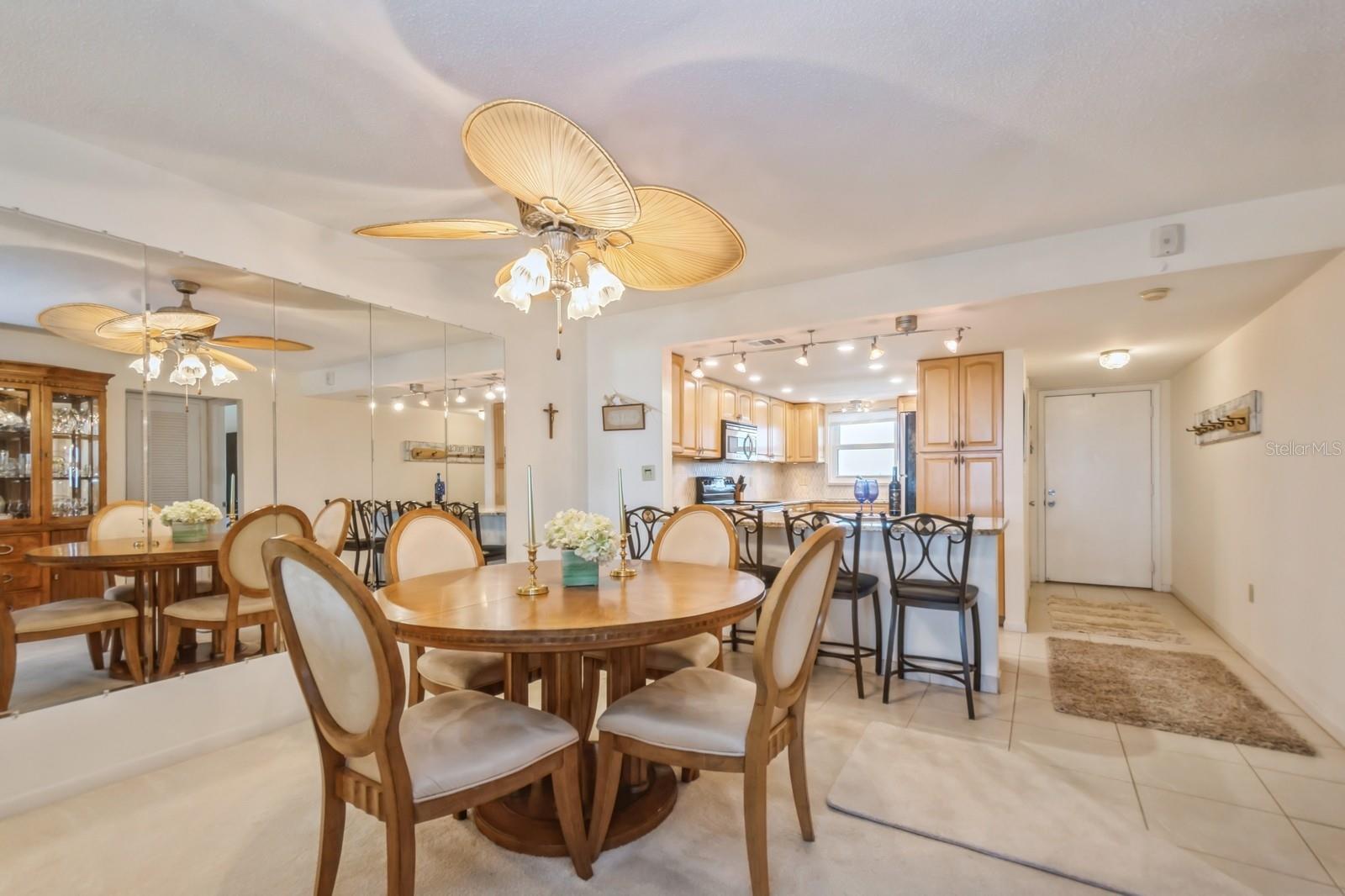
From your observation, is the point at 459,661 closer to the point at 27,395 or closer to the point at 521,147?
the point at 521,147

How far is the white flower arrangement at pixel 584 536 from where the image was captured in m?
2.03

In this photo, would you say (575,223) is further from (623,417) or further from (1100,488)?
(1100,488)

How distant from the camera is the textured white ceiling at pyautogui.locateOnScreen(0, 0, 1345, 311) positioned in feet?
5.31

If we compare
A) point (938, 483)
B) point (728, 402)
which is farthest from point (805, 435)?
point (938, 483)

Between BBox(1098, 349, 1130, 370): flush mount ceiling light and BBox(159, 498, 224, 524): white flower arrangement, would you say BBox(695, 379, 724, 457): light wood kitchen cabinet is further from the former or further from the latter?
BBox(159, 498, 224, 524): white flower arrangement

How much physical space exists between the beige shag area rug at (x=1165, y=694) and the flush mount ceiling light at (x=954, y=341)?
2099 mm

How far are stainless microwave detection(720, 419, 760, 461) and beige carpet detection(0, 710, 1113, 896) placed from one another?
12.3 feet

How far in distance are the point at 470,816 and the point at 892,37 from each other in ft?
8.89

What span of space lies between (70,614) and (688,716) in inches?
92.2

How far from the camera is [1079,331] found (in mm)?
3959

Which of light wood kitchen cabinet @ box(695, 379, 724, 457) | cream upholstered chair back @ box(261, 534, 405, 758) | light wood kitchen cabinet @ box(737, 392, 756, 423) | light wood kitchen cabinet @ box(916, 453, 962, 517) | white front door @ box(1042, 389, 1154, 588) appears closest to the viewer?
cream upholstered chair back @ box(261, 534, 405, 758)

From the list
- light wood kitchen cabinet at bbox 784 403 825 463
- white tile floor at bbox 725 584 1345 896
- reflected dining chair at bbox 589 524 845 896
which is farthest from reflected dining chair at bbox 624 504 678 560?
light wood kitchen cabinet at bbox 784 403 825 463

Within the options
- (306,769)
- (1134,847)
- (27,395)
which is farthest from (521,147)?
(1134,847)

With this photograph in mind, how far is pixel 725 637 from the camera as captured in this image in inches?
159
